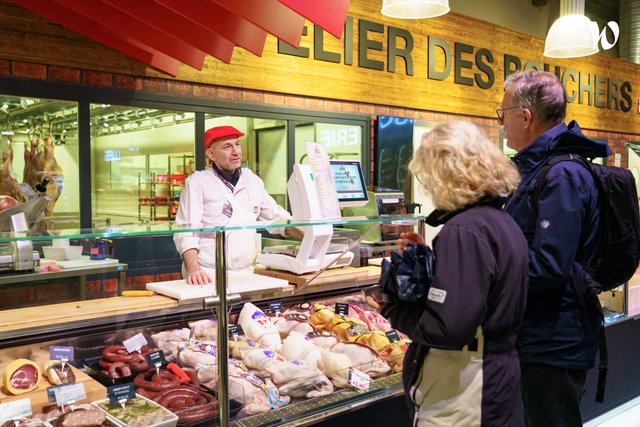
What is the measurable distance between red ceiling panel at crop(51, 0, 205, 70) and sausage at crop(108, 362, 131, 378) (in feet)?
8.85

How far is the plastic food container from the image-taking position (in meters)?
1.76

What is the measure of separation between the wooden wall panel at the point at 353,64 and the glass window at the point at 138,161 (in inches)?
17.0

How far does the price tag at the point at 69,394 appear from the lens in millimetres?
1876

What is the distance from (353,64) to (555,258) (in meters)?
5.16

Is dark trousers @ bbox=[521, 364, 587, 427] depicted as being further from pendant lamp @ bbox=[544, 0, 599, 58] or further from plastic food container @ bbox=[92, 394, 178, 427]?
pendant lamp @ bbox=[544, 0, 599, 58]

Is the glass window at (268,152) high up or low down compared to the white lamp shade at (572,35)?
down

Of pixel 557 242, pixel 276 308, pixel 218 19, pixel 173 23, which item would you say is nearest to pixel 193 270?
pixel 276 308

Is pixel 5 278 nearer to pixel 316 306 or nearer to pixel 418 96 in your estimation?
pixel 316 306

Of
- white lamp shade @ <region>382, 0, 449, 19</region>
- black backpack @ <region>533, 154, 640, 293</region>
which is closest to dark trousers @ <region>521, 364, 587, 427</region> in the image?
black backpack @ <region>533, 154, 640, 293</region>

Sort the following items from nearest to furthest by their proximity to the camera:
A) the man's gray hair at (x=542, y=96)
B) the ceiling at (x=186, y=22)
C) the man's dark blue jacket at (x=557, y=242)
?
the man's dark blue jacket at (x=557, y=242), the man's gray hair at (x=542, y=96), the ceiling at (x=186, y=22)

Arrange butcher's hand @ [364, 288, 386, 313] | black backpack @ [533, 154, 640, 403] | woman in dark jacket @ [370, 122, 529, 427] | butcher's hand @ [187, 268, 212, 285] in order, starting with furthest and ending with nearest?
butcher's hand @ [187, 268, 212, 285], black backpack @ [533, 154, 640, 403], butcher's hand @ [364, 288, 386, 313], woman in dark jacket @ [370, 122, 529, 427]

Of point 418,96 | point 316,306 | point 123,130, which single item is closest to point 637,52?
point 418,96

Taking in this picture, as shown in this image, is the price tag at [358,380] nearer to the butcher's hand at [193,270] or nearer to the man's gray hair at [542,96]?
the butcher's hand at [193,270]

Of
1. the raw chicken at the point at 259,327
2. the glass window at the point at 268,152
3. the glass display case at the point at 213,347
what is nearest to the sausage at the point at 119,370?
the glass display case at the point at 213,347
